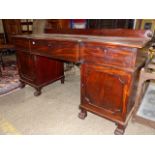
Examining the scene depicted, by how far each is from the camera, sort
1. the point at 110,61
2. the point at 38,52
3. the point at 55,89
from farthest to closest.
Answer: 1. the point at 55,89
2. the point at 38,52
3. the point at 110,61

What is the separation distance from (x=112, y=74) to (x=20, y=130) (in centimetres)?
110

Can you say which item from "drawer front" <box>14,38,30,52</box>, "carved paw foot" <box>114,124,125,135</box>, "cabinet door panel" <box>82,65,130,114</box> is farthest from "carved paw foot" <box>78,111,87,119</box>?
"drawer front" <box>14,38,30,52</box>

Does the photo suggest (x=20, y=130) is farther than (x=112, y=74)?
Yes

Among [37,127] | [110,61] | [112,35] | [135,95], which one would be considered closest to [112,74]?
[110,61]

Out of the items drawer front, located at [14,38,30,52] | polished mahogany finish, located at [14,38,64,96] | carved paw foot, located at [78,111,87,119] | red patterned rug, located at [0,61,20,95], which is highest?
drawer front, located at [14,38,30,52]

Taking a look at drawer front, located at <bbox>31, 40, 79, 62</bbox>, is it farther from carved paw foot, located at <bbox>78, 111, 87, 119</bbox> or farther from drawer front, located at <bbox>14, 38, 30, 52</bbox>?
carved paw foot, located at <bbox>78, 111, 87, 119</bbox>

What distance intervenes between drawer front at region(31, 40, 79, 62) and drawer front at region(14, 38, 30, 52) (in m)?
0.12

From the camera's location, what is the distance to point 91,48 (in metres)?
1.30

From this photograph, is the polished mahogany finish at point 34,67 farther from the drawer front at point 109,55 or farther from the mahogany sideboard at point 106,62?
the drawer front at point 109,55

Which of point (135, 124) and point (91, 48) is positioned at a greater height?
point (91, 48)

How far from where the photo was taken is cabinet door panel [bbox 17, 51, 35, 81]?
2019 mm

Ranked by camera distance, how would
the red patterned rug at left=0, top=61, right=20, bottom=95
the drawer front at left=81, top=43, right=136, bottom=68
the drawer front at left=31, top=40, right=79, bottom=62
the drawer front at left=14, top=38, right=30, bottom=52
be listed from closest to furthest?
the drawer front at left=81, top=43, right=136, bottom=68 < the drawer front at left=31, top=40, right=79, bottom=62 < the drawer front at left=14, top=38, right=30, bottom=52 < the red patterned rug at left=0, top=61, right=20, bottom=95

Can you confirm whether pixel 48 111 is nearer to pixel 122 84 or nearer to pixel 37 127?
pixel 37 127

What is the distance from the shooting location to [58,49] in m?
1.53
